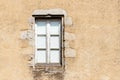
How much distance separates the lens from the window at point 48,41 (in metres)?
8.55

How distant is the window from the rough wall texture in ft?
0.78

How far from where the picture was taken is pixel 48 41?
855cm

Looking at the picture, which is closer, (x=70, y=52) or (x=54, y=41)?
(x=70, y=52)

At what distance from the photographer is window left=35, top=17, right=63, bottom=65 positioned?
855 centimetres

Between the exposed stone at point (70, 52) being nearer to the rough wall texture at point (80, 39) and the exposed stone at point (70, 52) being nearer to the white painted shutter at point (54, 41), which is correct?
the rough wall texture at point (80, 39)

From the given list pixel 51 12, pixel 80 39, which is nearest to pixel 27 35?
pixel 51 12

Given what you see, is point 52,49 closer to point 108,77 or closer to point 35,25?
point 35,25

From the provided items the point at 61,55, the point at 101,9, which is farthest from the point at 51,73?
the point at 101,9

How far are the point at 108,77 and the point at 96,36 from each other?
0.95 m

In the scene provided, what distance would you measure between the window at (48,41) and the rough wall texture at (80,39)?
238 mm

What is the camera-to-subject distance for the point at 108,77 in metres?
8.34

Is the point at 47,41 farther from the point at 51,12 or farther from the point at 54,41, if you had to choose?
the point at 51,12

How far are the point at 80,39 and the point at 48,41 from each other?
730 mm

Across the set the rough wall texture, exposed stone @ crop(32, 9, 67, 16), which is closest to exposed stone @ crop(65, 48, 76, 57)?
the rough wall texture
